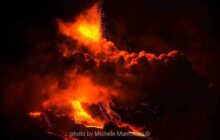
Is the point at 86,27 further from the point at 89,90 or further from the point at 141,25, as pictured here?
the point at 89,90

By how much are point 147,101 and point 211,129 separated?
2.23 meters

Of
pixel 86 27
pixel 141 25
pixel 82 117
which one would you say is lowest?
pixel 82 117

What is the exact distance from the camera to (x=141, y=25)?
10.5 metres

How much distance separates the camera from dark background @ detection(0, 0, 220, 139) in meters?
9.91

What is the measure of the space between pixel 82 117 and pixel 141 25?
3.44 m

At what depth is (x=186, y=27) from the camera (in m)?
10.4

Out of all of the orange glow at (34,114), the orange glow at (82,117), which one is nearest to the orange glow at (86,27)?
the orange glow at (82,117)

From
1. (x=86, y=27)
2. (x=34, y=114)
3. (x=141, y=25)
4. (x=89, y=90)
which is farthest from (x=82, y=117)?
(x=141, y=25)

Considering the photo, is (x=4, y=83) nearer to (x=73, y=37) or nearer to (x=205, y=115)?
(x=73, y=37)

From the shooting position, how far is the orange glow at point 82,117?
830cm

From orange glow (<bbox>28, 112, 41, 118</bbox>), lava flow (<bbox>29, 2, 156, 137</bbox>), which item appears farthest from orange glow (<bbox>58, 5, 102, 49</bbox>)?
orange glow (<bbox>28, 112, 41, 118</bbox>)

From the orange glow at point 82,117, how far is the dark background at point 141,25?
2.10 m

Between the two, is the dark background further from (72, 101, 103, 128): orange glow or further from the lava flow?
(72, 101, 103, 128): orange glow

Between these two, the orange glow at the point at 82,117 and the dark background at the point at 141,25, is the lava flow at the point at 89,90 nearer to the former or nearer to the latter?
the orange glow at the point at 82,117
